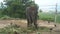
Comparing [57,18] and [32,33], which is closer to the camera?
[32,33]

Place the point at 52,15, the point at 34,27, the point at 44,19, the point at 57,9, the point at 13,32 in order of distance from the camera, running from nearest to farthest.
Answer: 1. the point at 13,32
2. the point at 34,27
3. the point at 57,9
4. the point at 52,15
5. the point at 44,19

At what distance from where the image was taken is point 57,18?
37.0 feet

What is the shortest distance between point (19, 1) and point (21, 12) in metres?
0.67

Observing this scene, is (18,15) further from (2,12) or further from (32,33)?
(32,33)

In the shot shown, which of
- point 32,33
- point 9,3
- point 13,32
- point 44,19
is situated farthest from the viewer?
point 9,3

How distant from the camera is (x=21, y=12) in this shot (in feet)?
43.4

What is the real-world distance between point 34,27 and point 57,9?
244cm

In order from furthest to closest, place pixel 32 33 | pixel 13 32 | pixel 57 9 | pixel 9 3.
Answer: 1. pixel 9 3
2. pixel 57 9
3. pixel 32 33
4. pixel 13 32

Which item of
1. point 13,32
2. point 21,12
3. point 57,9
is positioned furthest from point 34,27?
point 21,12

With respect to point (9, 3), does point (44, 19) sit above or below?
below

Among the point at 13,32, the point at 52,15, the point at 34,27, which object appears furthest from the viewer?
the point at 52,15

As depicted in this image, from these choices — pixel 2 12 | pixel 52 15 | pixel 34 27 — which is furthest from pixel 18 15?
pixel 34 27

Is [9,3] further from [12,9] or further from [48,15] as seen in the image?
[48,15]

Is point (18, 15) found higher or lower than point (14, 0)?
lower
